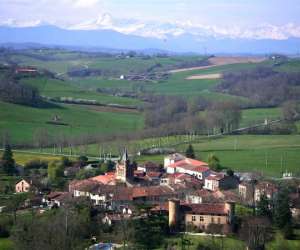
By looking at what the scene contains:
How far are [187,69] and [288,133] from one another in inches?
Result: 2436

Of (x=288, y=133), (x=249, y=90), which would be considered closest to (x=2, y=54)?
(x=249, y=90)

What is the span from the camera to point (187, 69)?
121 meters

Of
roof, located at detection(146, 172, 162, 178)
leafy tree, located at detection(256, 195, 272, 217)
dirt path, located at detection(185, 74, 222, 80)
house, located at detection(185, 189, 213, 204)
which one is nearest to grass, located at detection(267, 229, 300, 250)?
leafy tree, located at detection(256, 195, 272, 217)

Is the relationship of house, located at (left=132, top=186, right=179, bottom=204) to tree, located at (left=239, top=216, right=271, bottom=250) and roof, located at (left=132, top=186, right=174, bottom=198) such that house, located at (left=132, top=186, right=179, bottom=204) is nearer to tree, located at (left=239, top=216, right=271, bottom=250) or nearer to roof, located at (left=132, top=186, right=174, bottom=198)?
roof, located at (left=132, top=186, right=174, bottom=198)

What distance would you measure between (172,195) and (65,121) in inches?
1144

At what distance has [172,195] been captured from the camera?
35.8m

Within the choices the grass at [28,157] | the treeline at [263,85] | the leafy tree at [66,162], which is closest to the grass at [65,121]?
the grass at [28,157]

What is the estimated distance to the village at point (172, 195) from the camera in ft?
101

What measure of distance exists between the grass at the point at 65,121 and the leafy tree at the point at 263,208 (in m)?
26.1

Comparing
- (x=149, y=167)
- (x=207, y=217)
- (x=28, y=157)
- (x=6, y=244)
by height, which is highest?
(x=207, y=217)

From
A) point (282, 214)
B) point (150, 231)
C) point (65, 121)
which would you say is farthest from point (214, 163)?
point (65, 121)

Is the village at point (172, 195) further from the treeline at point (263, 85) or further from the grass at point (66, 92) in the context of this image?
the treeline at point (263, 85)

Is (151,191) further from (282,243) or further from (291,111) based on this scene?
(291,111)

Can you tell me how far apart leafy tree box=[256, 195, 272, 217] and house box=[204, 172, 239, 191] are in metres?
6.07
